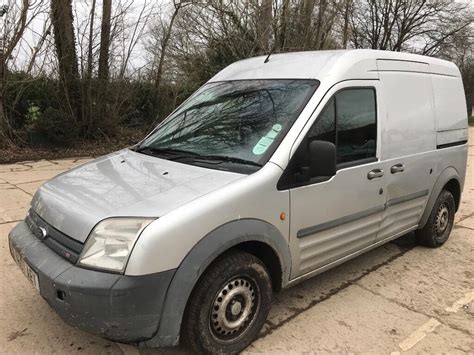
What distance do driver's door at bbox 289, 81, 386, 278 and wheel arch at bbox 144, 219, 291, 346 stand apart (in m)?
0.24

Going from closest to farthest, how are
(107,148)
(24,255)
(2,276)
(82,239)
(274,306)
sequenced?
(82,239) < (24,255) < (274,306) < (2,276) < (107,148)

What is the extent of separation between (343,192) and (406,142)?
108 cm

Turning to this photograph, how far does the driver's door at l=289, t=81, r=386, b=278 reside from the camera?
3.17 m

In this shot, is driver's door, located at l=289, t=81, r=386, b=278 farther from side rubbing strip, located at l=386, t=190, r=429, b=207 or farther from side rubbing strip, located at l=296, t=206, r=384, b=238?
side rubbing strip, located at l=386, t=190, r=429, b=207

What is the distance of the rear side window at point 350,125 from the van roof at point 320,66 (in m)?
0.16

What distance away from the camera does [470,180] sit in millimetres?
9000

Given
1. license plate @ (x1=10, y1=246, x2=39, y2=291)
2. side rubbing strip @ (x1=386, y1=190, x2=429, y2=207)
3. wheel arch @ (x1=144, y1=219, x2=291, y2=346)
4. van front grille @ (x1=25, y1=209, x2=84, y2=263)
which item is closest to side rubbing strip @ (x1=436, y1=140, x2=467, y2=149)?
side rubbing strip @ (x1=386, y1=190, x2=429, y2=207)

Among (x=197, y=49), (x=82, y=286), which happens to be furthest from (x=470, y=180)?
(x=82, y=286)

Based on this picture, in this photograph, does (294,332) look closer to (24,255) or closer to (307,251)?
(307,251)

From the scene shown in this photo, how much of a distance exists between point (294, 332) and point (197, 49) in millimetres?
10768

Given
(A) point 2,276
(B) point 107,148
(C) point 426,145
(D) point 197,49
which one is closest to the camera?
(A) point 2,276

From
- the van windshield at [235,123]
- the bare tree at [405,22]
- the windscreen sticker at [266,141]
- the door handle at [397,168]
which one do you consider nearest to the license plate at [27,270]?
the van windshield at [235,123]

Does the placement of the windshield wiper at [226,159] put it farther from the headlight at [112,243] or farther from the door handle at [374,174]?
the door handle at [374,174]

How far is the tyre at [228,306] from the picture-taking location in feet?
8.63
